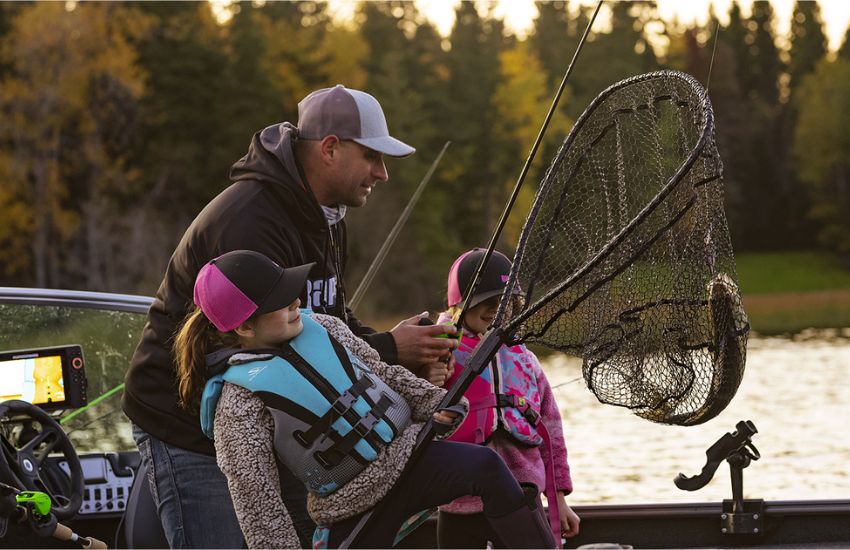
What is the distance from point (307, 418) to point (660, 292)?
1.16 m

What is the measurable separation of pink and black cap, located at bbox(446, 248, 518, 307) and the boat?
911mm

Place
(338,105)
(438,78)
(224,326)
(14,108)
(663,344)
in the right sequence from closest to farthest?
(224,326)
(338,105)
(663,344)
(14,108)
(438,78)

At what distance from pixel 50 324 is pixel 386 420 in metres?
2.10

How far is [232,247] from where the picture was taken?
324 centimetres

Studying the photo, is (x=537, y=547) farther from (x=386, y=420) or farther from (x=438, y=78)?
(x=438, y=78)

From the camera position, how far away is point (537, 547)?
3234 mm

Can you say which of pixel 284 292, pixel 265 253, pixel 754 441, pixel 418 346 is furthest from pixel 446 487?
pixel 754 441

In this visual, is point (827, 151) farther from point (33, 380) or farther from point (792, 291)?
point (33, 380)

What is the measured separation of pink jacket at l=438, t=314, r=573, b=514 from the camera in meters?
3.98

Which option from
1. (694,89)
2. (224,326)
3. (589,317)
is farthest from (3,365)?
(694,89)

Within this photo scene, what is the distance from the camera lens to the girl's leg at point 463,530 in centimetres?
400

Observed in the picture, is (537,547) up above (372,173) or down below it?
below

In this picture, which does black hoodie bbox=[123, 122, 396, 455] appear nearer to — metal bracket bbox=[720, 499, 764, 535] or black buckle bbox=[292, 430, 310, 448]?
black buckle bbox=[292, 430, 310, 448]

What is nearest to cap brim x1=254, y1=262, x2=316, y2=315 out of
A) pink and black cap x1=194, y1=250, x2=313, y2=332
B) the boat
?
pink and black cap x1=194, y1=250, x2=313, y2=332
